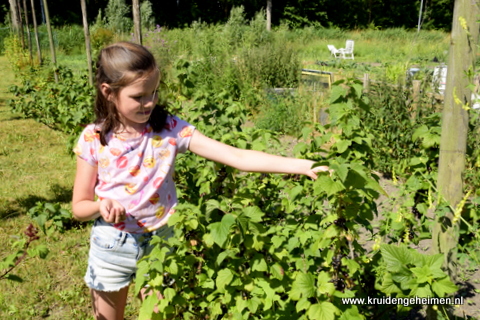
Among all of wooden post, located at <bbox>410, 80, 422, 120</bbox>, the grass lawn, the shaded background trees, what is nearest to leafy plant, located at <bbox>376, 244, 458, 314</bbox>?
the grass lawn

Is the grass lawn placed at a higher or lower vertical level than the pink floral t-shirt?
lower

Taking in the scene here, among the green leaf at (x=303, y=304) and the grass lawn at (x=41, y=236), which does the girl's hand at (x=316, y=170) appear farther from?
the grass lawn at (x=41, y=236)

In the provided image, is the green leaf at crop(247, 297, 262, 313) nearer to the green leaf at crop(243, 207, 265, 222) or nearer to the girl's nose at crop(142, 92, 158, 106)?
the green leaf at crop(243, 207, 265, 222)

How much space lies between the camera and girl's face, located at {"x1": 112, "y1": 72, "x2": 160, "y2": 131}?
5.89 ft

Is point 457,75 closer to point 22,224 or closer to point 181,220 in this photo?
point 181,220

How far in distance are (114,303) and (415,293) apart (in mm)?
1344

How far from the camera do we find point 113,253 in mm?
1977

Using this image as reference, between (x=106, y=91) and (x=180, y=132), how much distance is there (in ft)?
1.16

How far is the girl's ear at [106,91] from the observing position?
73.4 inches

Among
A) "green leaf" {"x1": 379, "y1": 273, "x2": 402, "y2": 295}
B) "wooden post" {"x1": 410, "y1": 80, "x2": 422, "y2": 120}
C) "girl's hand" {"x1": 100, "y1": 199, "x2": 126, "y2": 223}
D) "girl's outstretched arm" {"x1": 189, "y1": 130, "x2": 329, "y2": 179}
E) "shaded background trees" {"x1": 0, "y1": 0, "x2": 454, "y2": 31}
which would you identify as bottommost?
"shaded background trees" {"x1": 0, "y1": 0, "x2": 454, "y2": 31}

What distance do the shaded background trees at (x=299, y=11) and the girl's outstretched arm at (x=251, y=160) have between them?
130 ft

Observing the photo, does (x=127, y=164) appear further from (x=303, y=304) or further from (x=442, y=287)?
(x=442, y=287)

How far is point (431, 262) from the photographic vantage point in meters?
1.51

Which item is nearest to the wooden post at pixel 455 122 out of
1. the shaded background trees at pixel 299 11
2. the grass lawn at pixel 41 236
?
the grass lawn at pixel 41 236
